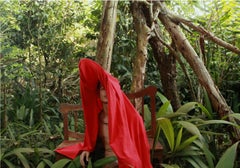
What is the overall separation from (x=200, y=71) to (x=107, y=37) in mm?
740

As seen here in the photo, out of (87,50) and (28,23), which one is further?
(87,50)

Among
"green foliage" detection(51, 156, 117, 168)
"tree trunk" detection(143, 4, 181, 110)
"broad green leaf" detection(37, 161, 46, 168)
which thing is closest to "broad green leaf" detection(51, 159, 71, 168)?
"green foliage" detection(51, 156, 117, 168)

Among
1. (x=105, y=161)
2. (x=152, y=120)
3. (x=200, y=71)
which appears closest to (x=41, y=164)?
(x=105, y=161)

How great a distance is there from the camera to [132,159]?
1102 mm

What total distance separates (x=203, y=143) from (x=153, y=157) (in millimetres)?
318

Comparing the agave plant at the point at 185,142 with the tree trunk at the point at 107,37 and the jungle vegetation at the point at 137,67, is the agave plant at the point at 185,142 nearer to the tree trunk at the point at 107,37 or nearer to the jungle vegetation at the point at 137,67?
the jungle vegetation at the point at 137,67

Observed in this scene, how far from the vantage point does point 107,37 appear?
1628 mm

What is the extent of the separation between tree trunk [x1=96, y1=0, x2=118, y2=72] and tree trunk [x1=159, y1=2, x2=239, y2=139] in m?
0.66

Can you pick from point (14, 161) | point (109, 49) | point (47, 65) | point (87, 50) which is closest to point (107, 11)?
point (109, 49)

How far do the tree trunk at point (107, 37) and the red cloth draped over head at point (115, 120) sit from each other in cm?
33

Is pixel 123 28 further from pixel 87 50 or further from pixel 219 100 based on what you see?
pixel 219 100

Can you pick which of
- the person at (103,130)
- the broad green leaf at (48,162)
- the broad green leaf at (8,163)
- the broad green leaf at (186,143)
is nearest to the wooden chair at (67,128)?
the broad green leaf at (48,162)

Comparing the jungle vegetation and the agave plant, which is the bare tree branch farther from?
the agave plant

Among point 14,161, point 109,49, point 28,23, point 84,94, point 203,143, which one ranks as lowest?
point 14,161
